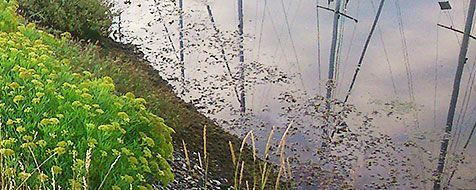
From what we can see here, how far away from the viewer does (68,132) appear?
3041 millimetres

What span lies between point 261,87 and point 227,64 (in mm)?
693

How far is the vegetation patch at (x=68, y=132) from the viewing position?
9.52ft

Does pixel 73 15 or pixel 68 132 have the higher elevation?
pixel 73 15

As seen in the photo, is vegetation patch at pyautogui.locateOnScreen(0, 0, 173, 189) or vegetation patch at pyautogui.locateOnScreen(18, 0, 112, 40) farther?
vegetation patch at pyautogui.locateOnScreen(18, 0, 112, 40)

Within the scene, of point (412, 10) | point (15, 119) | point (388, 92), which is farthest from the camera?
point (412, 10)

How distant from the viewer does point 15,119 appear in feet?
10.3

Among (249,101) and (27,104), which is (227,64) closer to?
(249,101)

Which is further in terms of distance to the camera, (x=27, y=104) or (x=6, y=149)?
(x=27, y=104)

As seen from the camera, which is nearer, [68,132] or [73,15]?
[68,132]

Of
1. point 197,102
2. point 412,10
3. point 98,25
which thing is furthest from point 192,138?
point 412,10

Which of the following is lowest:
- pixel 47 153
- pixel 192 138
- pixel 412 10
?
pixel 192 138

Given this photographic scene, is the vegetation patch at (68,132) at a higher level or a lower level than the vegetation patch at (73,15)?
lower

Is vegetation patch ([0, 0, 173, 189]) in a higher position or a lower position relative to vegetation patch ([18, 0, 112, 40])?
lower

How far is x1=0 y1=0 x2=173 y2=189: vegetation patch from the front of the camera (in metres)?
2.90
